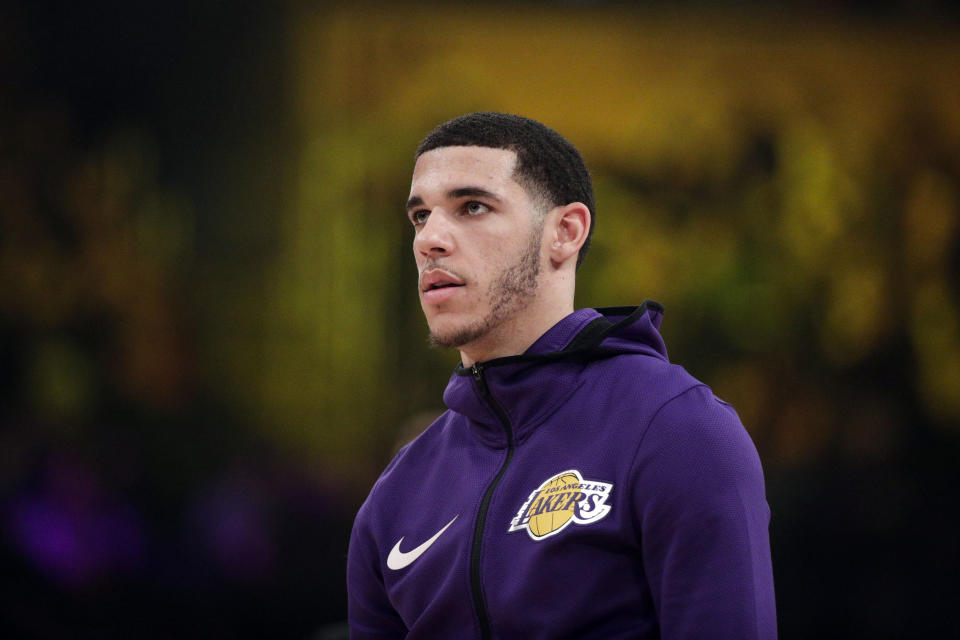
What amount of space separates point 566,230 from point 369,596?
838 mm

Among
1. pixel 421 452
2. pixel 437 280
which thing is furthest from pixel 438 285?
pixel 421 452

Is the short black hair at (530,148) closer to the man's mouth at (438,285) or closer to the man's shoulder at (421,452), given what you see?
the man's mouth at (438,285)

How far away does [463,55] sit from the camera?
21.2ft

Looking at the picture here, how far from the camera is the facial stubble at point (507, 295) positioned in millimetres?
1867

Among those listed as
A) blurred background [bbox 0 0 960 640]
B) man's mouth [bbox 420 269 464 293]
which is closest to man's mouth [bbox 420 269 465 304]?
man's mouth [bbox 420 269 464 293]

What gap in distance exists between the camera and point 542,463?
1.73 meters

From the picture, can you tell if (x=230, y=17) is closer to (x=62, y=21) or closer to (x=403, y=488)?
(x=62, y=21)

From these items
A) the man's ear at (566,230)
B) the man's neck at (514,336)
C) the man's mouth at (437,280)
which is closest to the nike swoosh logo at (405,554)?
the man's neck at (514,336)

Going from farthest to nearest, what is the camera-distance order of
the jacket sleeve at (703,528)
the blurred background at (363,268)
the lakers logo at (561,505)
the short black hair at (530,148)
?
the blurred background at (363,268), the short black hair at (530,148), the lakers logo at (561,505), the jacket sleeve at (703,528)

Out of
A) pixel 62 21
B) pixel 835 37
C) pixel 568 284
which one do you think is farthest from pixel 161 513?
pixel 835 37

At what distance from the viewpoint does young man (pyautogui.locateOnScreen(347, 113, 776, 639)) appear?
1.52m

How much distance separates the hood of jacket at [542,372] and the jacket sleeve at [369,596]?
13.4 inches

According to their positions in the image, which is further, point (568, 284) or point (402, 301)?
point (402, 301)

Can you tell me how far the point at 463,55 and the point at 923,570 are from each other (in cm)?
428
